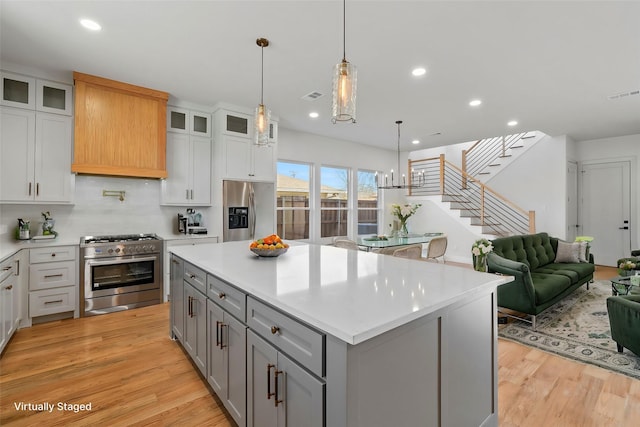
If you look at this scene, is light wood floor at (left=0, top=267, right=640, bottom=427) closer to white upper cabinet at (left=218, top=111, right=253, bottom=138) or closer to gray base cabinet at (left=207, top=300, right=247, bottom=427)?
gray base cabinet at (left=207, top=300, right=247, bottom=427)

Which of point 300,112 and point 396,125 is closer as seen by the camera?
point 300,112

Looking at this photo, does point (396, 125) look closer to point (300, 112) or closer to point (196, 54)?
point (300, 112)

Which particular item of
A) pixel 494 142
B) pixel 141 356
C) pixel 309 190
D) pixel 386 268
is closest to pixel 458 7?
pixel 386 268

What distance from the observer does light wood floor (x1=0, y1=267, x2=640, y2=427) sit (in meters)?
1.87

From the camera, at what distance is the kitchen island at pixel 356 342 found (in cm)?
106

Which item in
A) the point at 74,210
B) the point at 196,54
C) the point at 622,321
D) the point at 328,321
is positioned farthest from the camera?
the point at 74,210

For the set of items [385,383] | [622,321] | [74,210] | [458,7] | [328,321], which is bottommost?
→ [622,321]

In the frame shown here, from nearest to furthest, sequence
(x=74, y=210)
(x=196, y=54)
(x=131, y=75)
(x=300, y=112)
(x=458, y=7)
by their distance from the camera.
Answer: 1. (x=458, y=7)
2. (x=196, y=54)
3. (x=131, y=75)
4. (x=74, y=210)
5. (x=300, y=112)

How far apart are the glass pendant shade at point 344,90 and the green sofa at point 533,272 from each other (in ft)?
8.28

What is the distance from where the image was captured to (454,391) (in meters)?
1.41

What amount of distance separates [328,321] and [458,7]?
2506 millimetres

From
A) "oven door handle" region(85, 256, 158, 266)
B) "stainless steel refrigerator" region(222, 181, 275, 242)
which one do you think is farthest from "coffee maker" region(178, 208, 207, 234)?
"oven door handle" region(85, 256, 158, 266)

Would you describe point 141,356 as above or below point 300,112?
below

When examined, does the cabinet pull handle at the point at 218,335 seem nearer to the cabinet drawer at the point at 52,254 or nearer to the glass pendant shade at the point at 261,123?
the glass pendant shade at the point at 261,123
